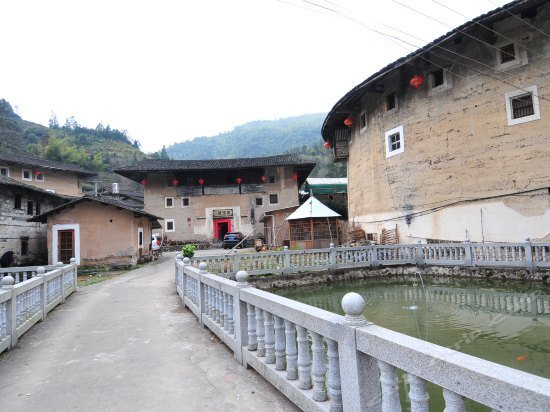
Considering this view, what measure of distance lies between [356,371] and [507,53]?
14639mm

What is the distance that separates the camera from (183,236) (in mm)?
31047

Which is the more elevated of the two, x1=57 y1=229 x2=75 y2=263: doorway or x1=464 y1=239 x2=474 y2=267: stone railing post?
x1=57 y1=229 x2=75 y2=263: doorway

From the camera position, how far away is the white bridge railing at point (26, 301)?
5.05 m

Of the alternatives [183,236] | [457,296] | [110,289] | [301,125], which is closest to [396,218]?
[457,296]

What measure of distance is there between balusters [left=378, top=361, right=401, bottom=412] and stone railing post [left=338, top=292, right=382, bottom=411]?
0.55 ft

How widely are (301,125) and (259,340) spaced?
131 metres

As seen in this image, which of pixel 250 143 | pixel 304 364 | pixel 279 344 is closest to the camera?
pixel 304 364

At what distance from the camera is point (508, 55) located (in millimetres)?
12750

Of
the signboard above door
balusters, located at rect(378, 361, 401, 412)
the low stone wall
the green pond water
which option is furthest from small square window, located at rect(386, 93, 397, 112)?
the signboard above door

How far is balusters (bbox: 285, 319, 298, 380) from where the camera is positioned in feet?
10.3

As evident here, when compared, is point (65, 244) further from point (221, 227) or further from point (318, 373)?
point (318, 373)

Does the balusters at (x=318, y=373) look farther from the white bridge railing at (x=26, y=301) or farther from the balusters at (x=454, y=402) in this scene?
the white bridge railing at (x=26, y=301)

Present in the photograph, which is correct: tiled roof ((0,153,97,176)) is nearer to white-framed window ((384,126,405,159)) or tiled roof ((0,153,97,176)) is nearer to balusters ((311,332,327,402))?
white-framed window ((384,126,405,159))

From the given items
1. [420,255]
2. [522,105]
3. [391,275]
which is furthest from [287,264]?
[522,105]
